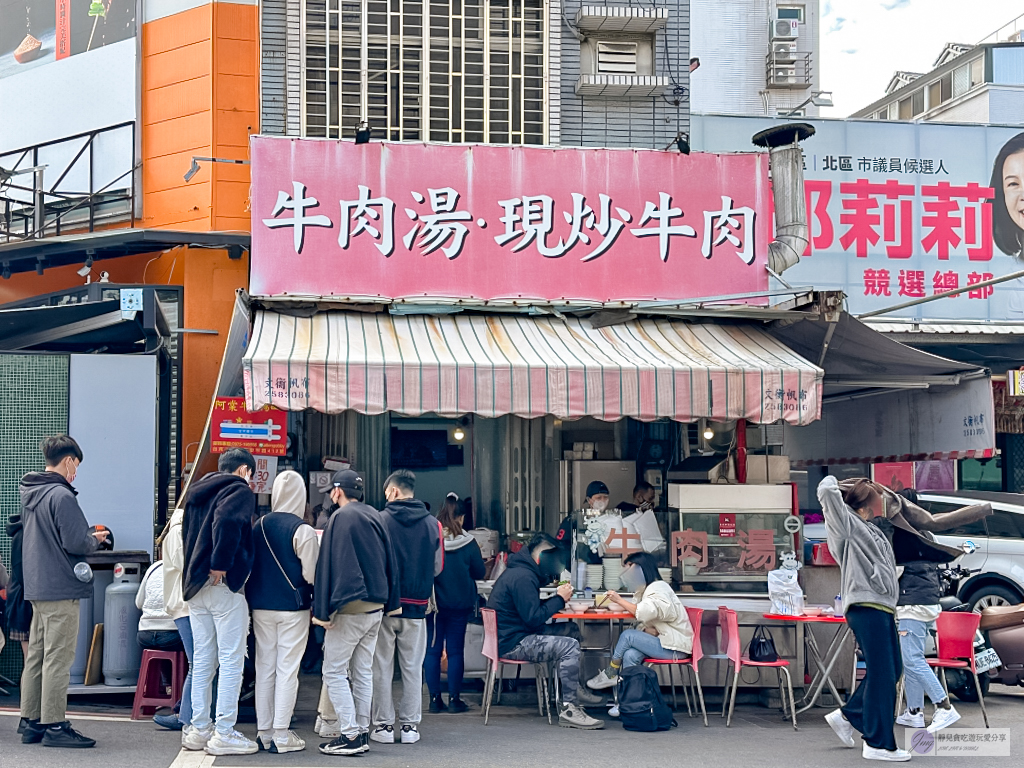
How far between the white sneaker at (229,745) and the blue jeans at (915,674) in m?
4.52

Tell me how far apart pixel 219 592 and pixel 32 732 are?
1.55 metres

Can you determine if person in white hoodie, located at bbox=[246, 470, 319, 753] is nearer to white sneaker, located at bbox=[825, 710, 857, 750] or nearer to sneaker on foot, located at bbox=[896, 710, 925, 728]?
white sneaker, located at bbox=[825, 710, 857, 750]

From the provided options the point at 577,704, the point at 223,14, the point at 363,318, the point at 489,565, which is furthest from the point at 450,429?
the point at 223,14

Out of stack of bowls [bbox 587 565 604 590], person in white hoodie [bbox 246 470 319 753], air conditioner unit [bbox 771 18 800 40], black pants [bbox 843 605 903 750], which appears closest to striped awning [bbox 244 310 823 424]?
person in white hoodie [bbox 246 470 319 753]

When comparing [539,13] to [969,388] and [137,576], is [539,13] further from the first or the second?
[137,576]

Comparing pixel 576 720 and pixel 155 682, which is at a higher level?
pixel 155 682

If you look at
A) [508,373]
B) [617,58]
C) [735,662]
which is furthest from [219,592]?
[617,58]

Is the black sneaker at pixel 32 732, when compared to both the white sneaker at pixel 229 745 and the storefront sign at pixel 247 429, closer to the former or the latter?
the white sneaker at pixel 229 745

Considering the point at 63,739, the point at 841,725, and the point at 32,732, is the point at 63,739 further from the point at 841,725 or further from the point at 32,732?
the point at 841,725

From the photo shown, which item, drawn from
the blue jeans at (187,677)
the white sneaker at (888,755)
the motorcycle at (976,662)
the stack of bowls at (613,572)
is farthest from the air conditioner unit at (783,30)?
the blue jeans at (187,677)

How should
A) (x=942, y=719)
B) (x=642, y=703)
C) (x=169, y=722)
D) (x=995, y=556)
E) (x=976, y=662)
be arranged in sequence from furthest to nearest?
(x=995, y=556)
(x=976, y=662)
(x=642, y=703)
(x=942, y=719)
(x=169, y=722)

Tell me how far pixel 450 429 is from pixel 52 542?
555cm

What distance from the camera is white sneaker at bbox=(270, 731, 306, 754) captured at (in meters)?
7.23

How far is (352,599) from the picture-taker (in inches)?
280
